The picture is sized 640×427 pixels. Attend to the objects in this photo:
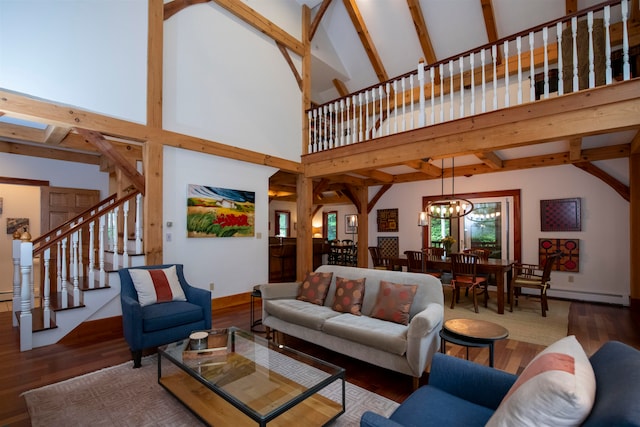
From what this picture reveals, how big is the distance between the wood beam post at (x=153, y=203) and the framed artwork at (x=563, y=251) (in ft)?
22.5

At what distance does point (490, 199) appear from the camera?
261 inches

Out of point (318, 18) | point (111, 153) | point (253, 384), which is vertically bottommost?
point (253, 384)

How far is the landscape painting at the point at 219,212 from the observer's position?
4566 millimetres

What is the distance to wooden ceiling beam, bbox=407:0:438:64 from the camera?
18.2 ft

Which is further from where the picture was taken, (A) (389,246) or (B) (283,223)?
(B) (283,223)

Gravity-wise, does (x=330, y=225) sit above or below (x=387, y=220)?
below

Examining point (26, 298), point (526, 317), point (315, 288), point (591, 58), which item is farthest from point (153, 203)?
point (526, 317)

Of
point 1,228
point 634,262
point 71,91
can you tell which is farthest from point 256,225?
point 634,262

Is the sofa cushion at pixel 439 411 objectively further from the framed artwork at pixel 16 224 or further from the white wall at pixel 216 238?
the framed artwork at pixel 16 224

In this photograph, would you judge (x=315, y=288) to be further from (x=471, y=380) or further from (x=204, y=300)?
(x=471, y=380)

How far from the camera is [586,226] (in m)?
5.57

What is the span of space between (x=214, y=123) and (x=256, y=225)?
1881 millimetres

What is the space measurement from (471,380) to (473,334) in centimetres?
68

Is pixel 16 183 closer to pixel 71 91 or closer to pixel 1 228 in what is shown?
pixel 1 228
